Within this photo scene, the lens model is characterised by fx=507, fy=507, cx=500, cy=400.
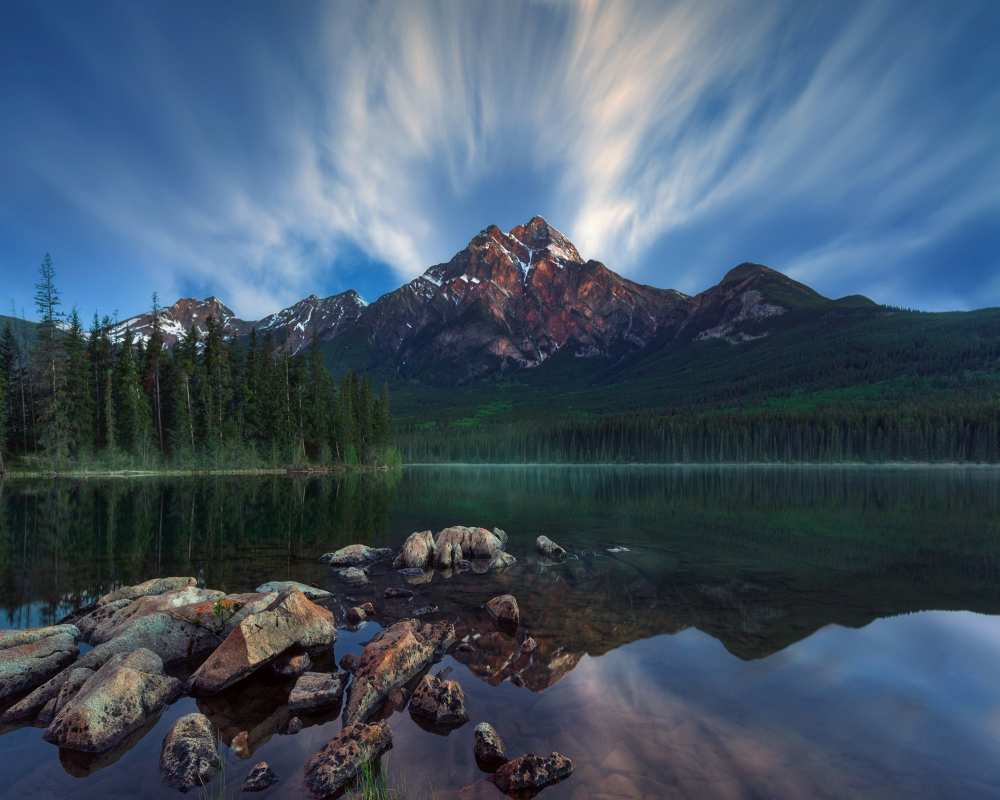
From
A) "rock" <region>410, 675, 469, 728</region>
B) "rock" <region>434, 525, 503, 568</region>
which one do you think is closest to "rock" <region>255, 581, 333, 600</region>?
"rock" <region>434, 525, 503, 568</region>

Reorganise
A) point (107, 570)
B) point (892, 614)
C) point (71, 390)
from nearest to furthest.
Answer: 1. point (892, 614)
2. point (107, 570)
3. point (71, 390)

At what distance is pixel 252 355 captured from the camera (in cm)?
9269

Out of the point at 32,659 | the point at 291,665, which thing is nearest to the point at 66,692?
the point at 32,659

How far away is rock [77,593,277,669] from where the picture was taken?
41.4ft

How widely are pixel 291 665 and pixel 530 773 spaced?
7414 millimetres

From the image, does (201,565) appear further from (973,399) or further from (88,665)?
(973,399)

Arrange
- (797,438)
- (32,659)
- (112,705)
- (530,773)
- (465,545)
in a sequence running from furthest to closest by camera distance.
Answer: (797,438)
(465,545)
(32,659)
(112,705)
(530,773)

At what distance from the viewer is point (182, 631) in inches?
547

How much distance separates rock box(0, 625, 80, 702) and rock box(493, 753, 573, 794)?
11.4 meters

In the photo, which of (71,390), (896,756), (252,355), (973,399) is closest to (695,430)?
(973,399)

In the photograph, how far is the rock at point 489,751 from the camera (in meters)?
8.88

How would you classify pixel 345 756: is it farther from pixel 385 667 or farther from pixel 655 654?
pixel 655 654

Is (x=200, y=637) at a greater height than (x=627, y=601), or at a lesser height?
greater

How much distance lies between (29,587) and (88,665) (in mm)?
11315
